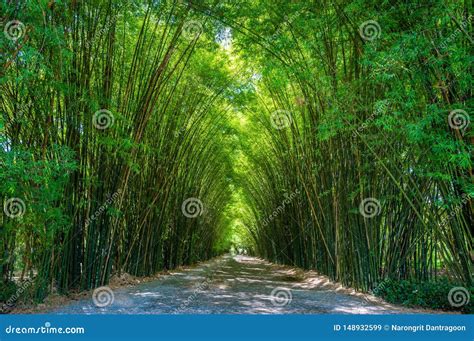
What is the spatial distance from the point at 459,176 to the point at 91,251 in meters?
4.23

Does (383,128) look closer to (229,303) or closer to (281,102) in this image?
(229,303)

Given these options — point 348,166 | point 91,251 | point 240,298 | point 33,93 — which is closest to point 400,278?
point 348,166

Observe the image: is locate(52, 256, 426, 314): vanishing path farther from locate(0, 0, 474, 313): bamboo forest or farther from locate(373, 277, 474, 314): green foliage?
locate(373, 277, 474, 314): green foliage

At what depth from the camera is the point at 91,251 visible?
483 cm

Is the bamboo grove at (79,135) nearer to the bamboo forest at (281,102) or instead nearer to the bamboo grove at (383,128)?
the bamboo forest at (281,102)

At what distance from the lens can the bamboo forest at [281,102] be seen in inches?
141

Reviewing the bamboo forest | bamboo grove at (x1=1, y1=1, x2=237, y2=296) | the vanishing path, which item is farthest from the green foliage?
bamboo grove at (x1=1, y1=1, x2=237, y2=296)

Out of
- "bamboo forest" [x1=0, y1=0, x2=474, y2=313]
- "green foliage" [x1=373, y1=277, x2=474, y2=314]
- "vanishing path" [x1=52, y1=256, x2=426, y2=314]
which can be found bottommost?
"vanishing path" [x1=52, y1=256, x2=426, y2=314]

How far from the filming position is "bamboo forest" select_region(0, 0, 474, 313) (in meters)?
3.59

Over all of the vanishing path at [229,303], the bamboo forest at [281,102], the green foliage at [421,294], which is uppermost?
the bamboo forest at [281,102]

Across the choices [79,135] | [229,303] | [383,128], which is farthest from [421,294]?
[79,135]

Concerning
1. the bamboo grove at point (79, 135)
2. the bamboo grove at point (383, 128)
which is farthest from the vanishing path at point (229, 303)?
the bamboo grove at point (383, 128)

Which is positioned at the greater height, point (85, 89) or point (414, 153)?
point (85, 89)

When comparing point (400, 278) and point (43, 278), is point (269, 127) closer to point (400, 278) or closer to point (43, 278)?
point (400, 278)
